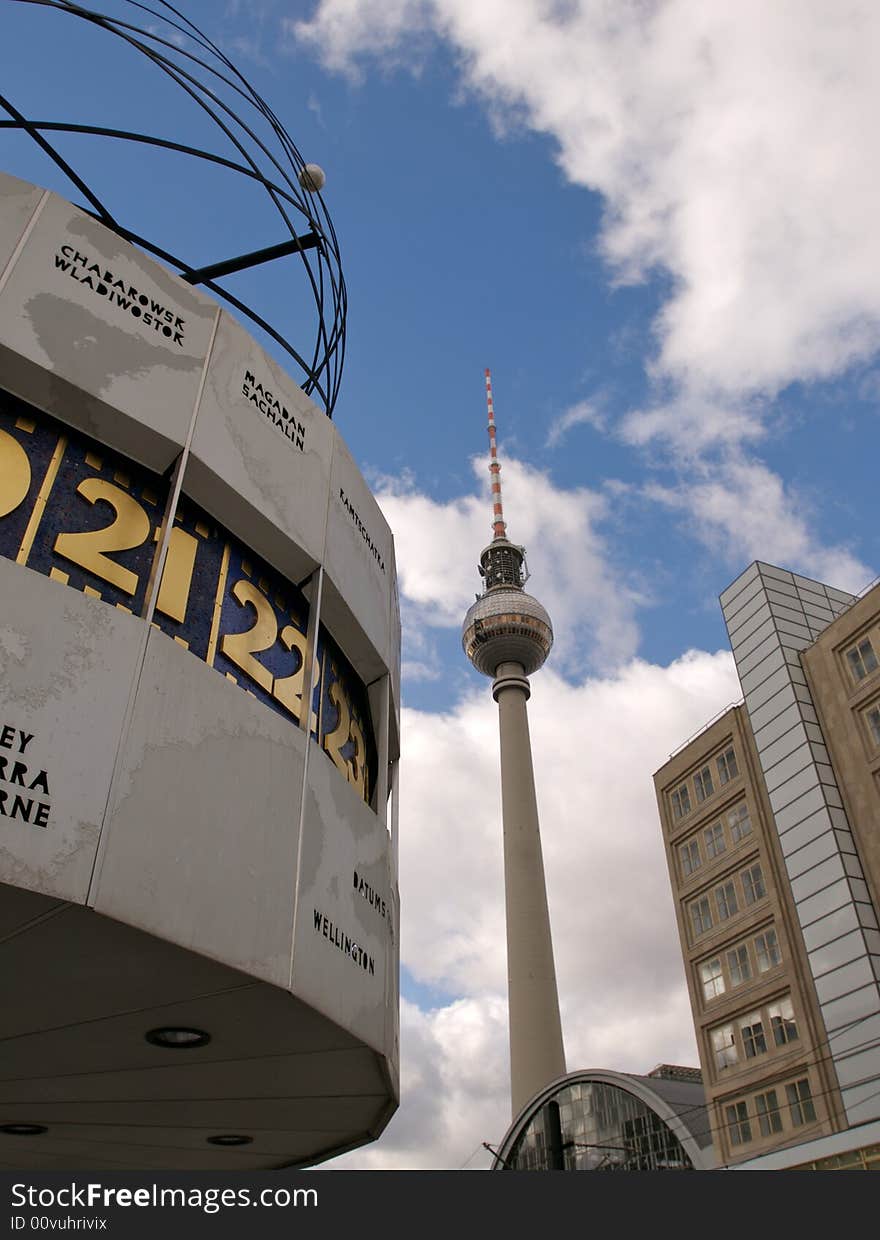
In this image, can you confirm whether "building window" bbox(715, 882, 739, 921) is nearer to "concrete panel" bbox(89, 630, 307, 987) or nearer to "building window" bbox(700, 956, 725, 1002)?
"building window" bbox(700, 956, 725, 1002)

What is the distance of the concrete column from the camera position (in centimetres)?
7044

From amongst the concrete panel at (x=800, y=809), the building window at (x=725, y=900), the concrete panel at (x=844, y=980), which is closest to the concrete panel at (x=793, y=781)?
the concrete panel at (x=800, y=809)

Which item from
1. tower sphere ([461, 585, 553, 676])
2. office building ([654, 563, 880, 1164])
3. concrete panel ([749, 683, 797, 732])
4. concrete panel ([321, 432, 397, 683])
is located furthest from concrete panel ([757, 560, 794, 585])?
tower sphere ([461, 585, 553, 676])

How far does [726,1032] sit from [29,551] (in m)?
36.3

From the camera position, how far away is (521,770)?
85.9 meters

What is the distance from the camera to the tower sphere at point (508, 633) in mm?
99125

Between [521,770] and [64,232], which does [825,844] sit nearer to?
[64,232]

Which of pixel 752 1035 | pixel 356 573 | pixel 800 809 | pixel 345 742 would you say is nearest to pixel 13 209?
pixel 356 573

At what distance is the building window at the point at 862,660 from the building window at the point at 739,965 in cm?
1147

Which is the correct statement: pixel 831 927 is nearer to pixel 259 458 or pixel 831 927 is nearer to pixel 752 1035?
pixel 752 1035

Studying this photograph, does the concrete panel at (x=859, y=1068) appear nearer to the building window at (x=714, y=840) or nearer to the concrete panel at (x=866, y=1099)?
the concrete panel at (x=866, y=1099)

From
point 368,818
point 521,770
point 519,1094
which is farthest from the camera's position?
point 521,770

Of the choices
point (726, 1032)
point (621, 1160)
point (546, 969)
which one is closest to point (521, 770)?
point (546, 969)

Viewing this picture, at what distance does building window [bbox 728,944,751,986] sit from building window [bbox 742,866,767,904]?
1.92m
